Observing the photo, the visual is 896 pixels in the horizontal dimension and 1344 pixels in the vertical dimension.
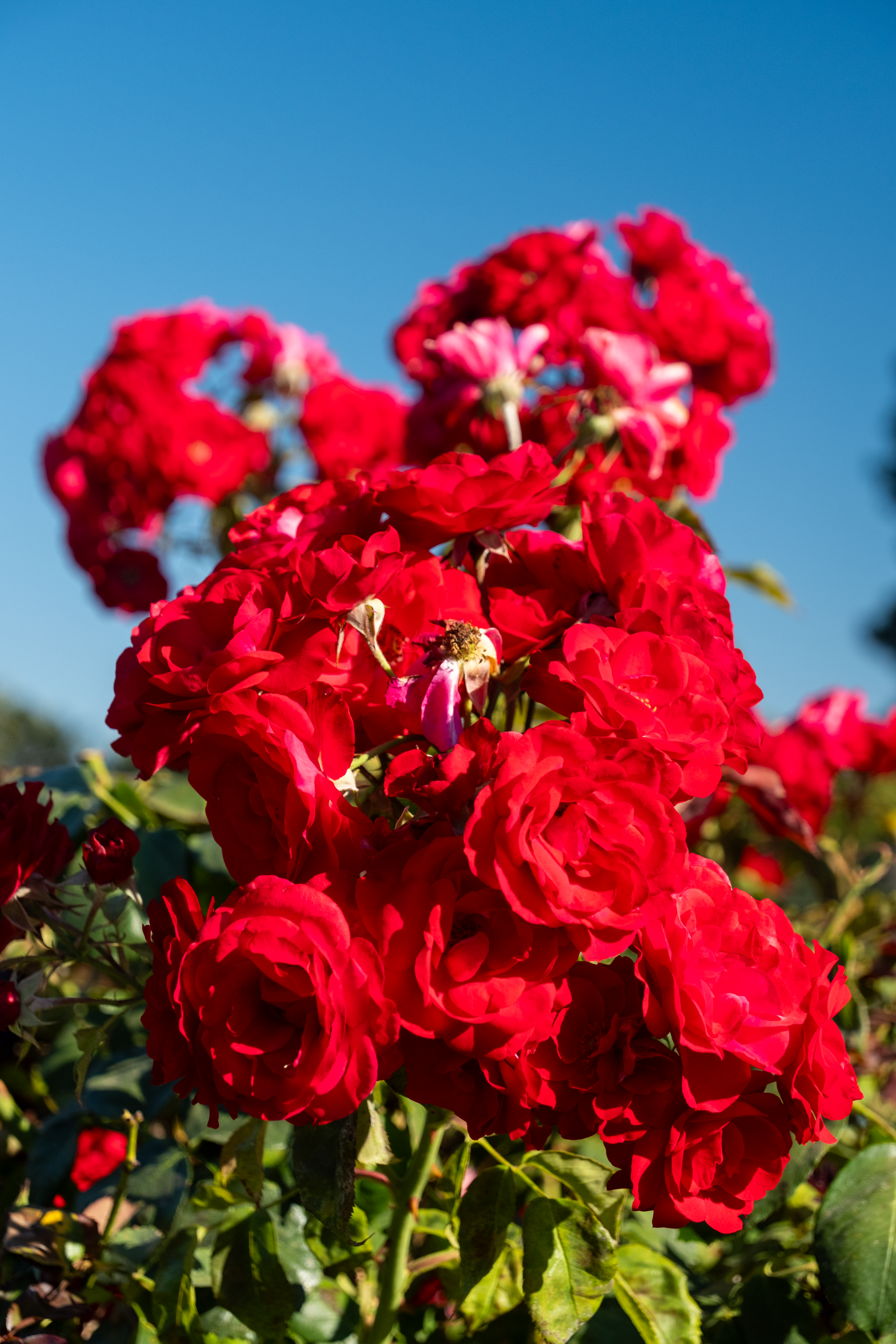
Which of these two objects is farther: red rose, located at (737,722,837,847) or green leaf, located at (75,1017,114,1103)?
red rose, located at (737,722,837,847)

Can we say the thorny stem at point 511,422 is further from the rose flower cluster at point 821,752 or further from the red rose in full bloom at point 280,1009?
the red rose in full bloom at point 280,1009

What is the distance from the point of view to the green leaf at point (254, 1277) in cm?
81

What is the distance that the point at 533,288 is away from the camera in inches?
58.3

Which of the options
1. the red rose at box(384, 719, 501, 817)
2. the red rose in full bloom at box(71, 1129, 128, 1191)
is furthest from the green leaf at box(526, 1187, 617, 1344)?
the red rose in full bloom at box(71, 1129, 128, 1191)

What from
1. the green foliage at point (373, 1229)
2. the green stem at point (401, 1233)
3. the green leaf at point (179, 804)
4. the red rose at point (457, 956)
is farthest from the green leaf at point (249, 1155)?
the green leaf at point (179, 804)

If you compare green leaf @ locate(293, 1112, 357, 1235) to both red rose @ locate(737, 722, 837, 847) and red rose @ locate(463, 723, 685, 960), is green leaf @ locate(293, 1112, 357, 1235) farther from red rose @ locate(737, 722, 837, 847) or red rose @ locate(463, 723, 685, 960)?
red rose @ locate(737, 722, 837, 847)

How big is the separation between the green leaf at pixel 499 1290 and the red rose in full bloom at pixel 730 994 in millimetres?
252

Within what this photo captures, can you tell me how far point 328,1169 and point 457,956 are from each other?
0.26 m

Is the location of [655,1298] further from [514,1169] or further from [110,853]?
[110,853]

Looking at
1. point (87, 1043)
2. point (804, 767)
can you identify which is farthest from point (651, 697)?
point (804, 767)

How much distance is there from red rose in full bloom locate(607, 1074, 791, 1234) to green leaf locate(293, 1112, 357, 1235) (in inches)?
6.4

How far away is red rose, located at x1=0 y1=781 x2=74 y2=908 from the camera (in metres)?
0.76

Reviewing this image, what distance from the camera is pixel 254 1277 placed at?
2.74 ft

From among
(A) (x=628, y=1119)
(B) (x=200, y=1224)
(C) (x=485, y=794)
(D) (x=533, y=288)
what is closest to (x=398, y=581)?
(C) (x=485, y=794)
